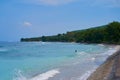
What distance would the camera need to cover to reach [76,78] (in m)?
20.0

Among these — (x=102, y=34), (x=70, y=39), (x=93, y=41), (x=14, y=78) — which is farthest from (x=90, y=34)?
(x=14, y=78)

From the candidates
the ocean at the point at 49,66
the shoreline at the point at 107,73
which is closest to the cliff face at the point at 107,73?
the shoreline at the point at 107,73

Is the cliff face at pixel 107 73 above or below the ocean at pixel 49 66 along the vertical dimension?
above

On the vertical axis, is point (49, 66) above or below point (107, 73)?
below

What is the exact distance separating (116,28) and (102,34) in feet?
49.5

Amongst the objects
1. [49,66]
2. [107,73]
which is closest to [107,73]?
[107,73]

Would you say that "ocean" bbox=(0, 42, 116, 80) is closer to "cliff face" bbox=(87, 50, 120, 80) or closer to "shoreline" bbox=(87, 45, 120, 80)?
"shoreline" bbox=(87, 45, 120, 80)

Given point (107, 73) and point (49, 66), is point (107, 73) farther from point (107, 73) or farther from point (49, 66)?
point (49, 66)

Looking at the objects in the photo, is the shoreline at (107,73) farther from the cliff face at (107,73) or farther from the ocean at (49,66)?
the ocean at (49,66)

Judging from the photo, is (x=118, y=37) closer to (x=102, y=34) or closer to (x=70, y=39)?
(x=102, y=34)

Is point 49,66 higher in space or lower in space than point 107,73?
lower

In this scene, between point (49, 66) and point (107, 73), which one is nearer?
point (107, 73)

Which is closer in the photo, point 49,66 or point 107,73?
point 107,73

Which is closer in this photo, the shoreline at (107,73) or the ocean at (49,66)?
the shoreline at (107,73)
